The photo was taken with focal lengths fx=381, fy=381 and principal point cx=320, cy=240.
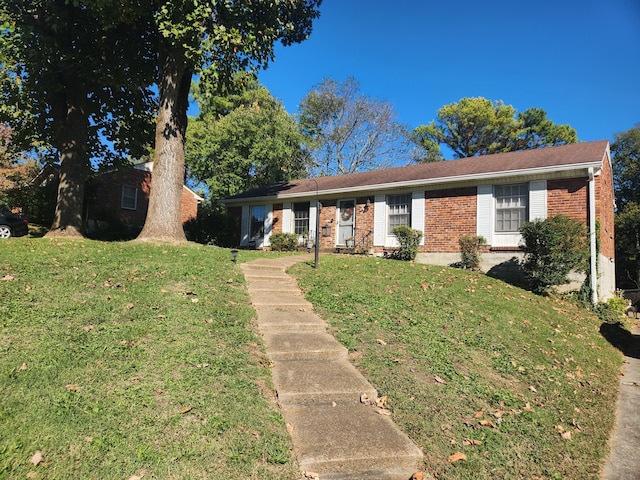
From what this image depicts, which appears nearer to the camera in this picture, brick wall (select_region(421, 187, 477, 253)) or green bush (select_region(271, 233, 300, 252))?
brick wall (select_region(421, 187, 477, 253))

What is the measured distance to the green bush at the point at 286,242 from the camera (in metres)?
16.0

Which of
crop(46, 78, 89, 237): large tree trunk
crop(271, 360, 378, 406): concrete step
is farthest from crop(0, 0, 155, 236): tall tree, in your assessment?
crop(271, 360, 378, 406): concrete step

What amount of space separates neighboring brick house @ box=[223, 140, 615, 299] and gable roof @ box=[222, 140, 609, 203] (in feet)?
0.10

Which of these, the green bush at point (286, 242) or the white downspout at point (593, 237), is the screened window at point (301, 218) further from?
the white downspout at point (593, 237)

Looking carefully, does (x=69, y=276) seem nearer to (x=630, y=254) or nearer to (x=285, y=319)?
(x=285, y=319)

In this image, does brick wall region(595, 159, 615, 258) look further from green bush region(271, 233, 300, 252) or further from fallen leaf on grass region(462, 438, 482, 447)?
green bush region(271, 233, 300, 252)

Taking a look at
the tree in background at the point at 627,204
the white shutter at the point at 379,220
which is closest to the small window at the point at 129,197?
the white shutter at the point at 379,220

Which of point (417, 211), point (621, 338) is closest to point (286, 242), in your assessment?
point (417, 211)

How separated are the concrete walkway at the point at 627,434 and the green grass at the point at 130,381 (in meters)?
2.85

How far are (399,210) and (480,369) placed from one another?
970 cm

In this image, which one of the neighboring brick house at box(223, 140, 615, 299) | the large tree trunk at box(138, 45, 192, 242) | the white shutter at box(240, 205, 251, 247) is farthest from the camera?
the white shutter at box(240, 205, 251, 247)

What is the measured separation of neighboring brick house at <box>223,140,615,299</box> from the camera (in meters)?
10.6

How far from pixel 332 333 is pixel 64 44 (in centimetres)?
1191

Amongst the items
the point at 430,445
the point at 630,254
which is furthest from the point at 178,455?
the point at 630,254
